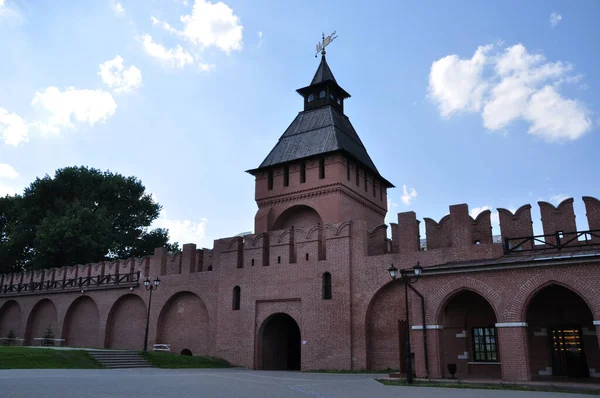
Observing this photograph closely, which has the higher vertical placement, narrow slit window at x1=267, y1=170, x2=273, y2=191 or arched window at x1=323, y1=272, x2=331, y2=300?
narrow slit window at x1=267, y1=170, x2=273, y2=191

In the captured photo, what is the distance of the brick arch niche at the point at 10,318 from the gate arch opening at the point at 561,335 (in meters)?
36.2

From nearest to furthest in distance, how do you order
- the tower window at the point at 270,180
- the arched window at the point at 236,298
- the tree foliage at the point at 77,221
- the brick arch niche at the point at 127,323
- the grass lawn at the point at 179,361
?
1. the grass lawn at the point at 179,361
2. the arched window at the point at 236,298
3. the tower window at the point at 270,180
4. the brick arch niche at the point at 127,323
5. the tree foliage at the point at 77,221

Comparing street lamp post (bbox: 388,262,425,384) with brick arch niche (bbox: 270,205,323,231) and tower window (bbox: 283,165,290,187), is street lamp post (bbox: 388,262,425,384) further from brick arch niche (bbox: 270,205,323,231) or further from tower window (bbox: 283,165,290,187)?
tower window (bbox: 283,165,290,187)

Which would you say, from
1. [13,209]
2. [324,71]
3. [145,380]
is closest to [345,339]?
[145,380]

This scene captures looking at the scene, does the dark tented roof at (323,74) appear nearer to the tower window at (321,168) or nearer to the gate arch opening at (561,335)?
the tower window at (321,168)

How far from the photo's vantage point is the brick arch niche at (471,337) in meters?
20.5

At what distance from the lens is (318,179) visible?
3006cm

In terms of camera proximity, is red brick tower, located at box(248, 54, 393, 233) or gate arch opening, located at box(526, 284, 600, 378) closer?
gate arch opening, located at box(526, 284, 600, 378)

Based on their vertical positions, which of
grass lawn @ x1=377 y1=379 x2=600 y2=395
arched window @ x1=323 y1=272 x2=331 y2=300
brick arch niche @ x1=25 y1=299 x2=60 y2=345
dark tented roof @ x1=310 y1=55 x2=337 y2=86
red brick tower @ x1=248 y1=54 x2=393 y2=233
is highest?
dark tented roof @ x1=310 y1=55 x2=337 y2=86

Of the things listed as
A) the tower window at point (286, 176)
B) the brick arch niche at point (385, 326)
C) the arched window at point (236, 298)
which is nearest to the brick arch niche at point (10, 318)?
the arched window at point (236, 298)

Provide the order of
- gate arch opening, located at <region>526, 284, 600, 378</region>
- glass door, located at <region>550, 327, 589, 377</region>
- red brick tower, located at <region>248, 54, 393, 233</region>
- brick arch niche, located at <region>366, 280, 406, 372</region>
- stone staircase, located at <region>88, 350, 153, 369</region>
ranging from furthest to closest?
1. red brick tower, located at <region>248, 54, 393, 233</region>
2. brick arch niche, located at <region>366, 280, 406, 372</region>
3. stone staircase, located at <region>88, 350, 153, 369</region>
4. glass door, located at <region>550, 327, 589, 377</region>
5. gate arch opening, located at <region>526, 284, 600, 378</region>

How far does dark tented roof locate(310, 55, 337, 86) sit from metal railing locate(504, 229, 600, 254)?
19554 mm

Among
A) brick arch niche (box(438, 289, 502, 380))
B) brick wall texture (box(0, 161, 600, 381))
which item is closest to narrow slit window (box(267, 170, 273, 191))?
brick wall texture (box(0, 161, 600, 381))

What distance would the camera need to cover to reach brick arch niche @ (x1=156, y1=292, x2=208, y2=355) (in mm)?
29562
